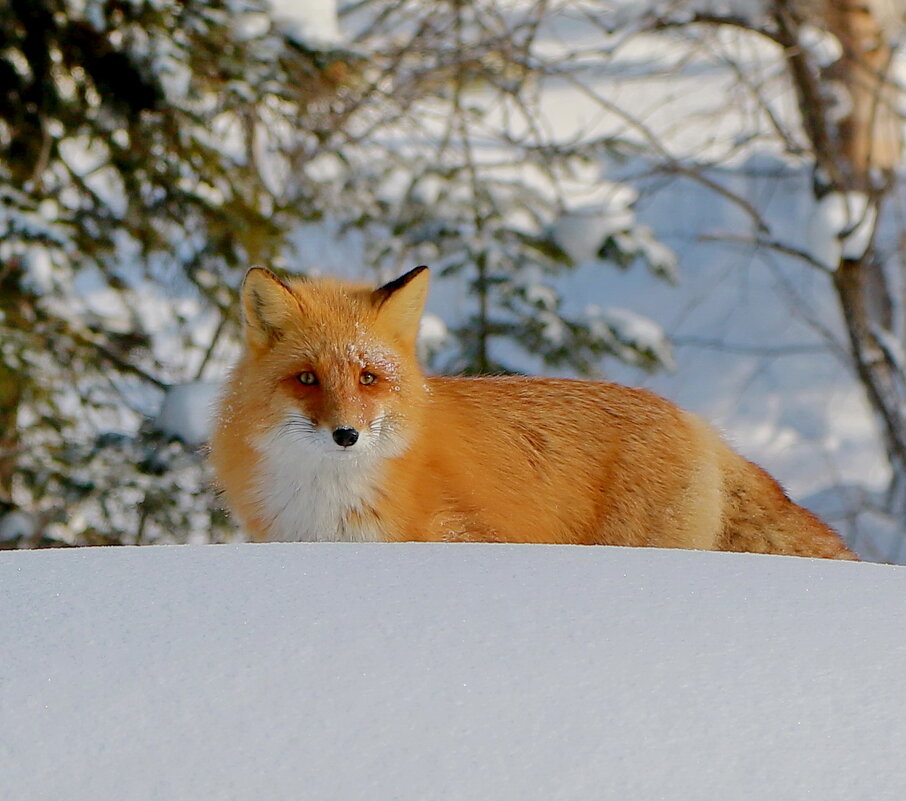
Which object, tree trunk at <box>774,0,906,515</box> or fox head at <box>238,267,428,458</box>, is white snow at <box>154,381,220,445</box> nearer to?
fox head at <box>238,267,428,458</box>

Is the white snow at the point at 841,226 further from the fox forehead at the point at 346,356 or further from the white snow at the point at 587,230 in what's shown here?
the fox forehead at the point at 346,356

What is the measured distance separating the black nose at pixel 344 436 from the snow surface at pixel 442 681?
2.64ft

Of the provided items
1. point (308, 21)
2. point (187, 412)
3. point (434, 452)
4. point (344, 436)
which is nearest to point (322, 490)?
point (344, 436)

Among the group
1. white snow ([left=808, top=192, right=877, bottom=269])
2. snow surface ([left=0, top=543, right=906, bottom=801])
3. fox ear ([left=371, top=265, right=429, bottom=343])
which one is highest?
white snow ([left=808, top=192, right=877, bottom=269])

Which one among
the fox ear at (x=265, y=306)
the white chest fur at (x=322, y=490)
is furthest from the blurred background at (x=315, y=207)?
the white chest fur at (x=322, y=490)

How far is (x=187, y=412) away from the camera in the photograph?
7.18 meters

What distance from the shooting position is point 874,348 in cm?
1030

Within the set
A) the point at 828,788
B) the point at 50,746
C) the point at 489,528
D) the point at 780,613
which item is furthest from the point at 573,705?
the point at 489,528

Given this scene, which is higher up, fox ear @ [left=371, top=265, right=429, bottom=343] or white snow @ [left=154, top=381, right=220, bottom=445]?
fox ear @ [left=371, top=265, right=429, bottom=343]

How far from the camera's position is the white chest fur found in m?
3.54

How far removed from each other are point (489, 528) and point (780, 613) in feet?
4.40

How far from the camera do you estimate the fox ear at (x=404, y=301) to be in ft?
12.2

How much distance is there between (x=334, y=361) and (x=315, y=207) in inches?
285

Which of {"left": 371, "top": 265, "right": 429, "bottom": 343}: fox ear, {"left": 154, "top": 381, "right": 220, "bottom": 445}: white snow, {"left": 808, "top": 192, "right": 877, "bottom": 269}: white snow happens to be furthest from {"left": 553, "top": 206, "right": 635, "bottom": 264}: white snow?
{"left": 371, "top": 265, "right": 429, "bottom": 343}: fox ear
